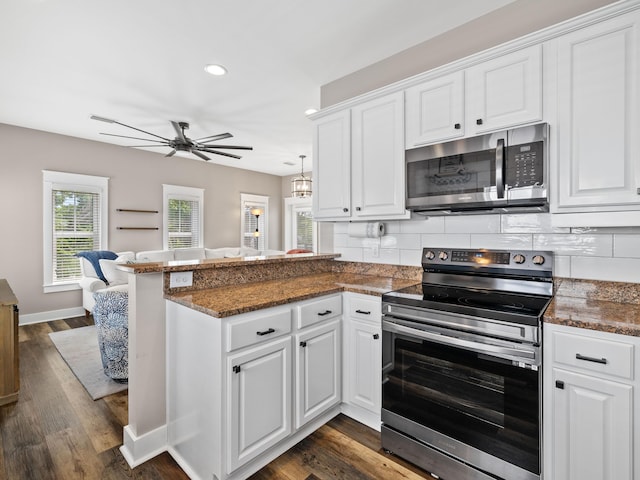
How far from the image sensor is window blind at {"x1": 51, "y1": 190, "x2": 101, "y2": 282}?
16.0 ft

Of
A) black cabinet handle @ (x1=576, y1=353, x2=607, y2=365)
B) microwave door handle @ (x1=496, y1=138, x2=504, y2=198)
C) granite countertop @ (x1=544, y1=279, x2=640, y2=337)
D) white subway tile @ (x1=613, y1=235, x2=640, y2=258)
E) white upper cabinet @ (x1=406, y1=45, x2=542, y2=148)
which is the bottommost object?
black cabinet handle @ (x1=576, y1=353, x2=607, y2=365)

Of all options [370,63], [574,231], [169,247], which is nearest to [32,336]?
[169,247]

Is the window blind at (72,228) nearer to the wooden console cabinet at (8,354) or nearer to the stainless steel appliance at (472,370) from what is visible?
the wooden console cabinet at (8,354)

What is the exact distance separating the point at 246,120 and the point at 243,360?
362 cm

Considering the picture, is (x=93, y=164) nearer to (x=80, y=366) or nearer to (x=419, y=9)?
(x=80, y=366)

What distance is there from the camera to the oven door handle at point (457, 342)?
1492 mm

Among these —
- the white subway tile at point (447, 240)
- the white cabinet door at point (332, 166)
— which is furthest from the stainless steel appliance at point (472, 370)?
the white cabinet door at point (332, 166)

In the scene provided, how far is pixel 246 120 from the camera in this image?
173 inches

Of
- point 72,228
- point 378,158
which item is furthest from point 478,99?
point 72,228

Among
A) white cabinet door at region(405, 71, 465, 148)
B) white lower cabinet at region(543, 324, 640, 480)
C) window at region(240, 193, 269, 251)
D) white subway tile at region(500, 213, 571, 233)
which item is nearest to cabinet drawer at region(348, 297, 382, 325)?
white lower cabinet at region(543, 324, 640, 480)

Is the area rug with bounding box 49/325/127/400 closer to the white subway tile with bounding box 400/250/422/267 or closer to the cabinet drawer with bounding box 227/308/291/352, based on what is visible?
the cabinet drawer with bounding box 227/308/291/352

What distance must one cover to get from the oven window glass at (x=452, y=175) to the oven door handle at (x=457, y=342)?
2.91ft

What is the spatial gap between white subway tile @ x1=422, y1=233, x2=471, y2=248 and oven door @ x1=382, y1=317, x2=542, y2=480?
846 mm

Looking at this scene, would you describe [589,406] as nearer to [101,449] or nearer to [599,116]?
[599,116]
